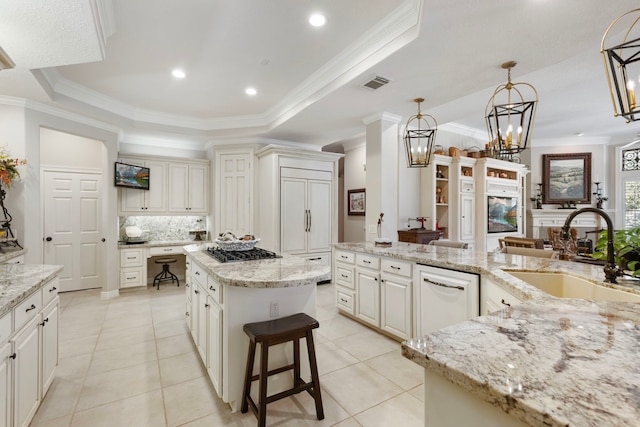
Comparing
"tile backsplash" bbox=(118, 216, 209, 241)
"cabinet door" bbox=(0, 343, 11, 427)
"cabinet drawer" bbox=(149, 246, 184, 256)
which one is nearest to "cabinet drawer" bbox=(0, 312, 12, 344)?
"cabinet door" bbox=(0, 343, 11, 427)

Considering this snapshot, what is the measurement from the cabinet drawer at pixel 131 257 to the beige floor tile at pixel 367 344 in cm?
389

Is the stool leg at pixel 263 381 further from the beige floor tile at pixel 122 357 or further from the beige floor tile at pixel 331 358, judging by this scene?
the beige floor tile at pixel 122 357

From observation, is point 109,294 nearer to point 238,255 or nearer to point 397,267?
point 238,255

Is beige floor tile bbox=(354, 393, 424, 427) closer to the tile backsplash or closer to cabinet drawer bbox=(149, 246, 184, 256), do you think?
cabinet drawer bbox=(149, 246, 184, 256)

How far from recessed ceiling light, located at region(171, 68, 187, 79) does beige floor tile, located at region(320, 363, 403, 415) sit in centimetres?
365

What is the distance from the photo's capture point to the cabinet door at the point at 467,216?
5676 mm

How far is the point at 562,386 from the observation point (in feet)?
2.16

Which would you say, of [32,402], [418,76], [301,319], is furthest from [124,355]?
[418,76]

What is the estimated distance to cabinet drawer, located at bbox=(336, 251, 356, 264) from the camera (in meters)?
3.64

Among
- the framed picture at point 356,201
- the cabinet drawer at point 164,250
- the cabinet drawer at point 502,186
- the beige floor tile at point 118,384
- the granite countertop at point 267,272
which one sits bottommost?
the beige floor tile at point 118,384

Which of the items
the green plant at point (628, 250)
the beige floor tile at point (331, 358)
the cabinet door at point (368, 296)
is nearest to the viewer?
the green plant at point (628, 250)

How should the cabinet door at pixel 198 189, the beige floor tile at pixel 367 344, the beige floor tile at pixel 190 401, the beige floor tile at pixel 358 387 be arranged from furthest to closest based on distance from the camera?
the cabinet door at pixel 198 189, the beige floor tile at pixel 367 344, the beige floor tile at pixel 358 387, the beige floor tile at pixel 190 401

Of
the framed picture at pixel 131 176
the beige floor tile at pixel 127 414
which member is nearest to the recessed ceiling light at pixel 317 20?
the beige floor tile at pixel 127 414

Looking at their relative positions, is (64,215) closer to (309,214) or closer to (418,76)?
(309,214)
